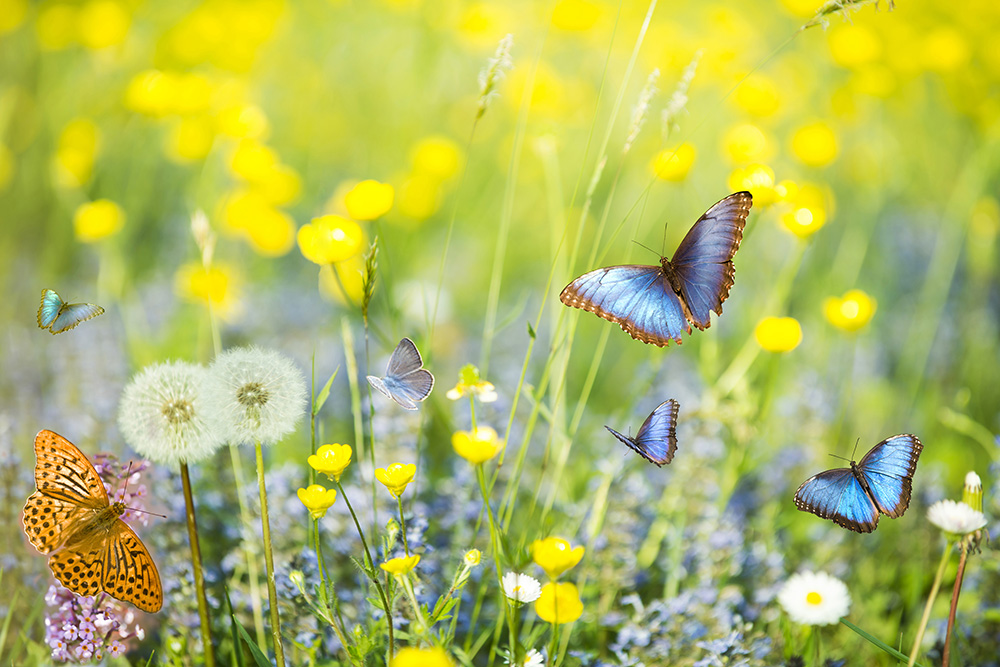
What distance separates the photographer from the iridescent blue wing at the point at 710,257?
4.48 feet

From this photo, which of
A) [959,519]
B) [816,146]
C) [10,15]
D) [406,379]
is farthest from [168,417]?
[10,15]

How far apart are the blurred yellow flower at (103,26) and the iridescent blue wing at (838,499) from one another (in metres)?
3.40

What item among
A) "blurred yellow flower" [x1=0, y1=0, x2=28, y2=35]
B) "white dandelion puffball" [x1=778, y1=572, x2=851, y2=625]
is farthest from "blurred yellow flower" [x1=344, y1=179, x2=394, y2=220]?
"blurred yellow flower" [x1=0, y1=0, x2=28, y2=35]

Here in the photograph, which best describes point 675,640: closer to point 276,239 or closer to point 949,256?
point 276,239

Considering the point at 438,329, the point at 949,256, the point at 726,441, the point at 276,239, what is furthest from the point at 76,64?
the point at 949,256

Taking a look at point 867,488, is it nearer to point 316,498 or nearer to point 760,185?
point 760,185

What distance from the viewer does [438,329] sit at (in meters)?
3.04

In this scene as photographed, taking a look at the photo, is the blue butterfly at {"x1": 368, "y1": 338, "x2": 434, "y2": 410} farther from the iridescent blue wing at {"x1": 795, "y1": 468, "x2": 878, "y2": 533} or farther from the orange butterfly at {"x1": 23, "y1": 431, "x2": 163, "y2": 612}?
the iridescent blue wing at {"x1": 795, "y1": 468, "x2": 878, "y2": 533}

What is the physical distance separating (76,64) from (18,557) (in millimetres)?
3430

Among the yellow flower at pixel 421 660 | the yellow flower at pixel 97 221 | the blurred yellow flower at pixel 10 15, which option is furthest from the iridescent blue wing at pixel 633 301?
the blurred yellow flower at pixel 10 15

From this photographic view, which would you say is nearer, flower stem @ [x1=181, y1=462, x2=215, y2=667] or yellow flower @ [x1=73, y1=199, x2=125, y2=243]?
flower stem @ [x1=181, y1=462, x2=215, y2=667]

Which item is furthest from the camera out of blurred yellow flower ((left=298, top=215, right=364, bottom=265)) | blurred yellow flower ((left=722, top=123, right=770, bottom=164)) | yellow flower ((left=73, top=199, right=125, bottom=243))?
yellow flower ((left=73, top=199, right=125, bottom=243))

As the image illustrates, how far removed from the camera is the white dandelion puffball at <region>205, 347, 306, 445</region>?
1.30 m

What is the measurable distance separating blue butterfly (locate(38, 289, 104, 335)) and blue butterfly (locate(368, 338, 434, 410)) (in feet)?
1.68
